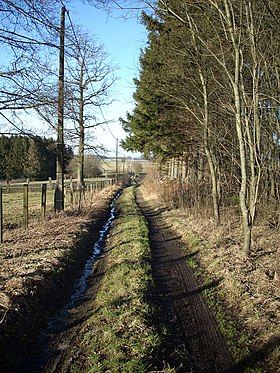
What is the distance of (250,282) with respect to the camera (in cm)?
654

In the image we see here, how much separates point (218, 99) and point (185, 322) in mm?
8111

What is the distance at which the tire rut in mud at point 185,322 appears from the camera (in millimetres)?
4340

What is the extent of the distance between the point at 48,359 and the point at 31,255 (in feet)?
13.1

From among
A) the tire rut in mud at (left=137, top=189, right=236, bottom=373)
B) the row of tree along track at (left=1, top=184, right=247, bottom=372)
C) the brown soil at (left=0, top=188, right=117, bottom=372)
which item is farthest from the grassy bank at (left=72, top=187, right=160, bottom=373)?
the brown soil at (left=0, top=188, right=117, bottom=372)

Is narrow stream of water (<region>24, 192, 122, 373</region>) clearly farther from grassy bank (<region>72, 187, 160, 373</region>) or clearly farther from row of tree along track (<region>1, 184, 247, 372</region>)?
grassy bank (<region>72, 187, 160, 373</region>)

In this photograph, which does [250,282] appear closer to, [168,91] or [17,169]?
[168,91]

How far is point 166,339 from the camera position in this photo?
4.80 m

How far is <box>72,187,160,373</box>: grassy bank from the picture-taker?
412cm

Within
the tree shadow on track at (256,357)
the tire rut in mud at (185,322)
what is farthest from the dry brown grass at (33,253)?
the tree shadow on track at (256,357)

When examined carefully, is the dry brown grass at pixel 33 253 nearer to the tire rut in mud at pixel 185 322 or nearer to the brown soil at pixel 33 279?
the brown soil at pixel 33 279

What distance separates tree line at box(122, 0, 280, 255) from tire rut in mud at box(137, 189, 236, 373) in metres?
2.11

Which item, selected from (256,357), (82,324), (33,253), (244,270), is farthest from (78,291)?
(256,357)

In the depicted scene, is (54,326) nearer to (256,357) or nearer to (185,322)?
(185,322)

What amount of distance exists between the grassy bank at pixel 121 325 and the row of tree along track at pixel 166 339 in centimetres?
8
